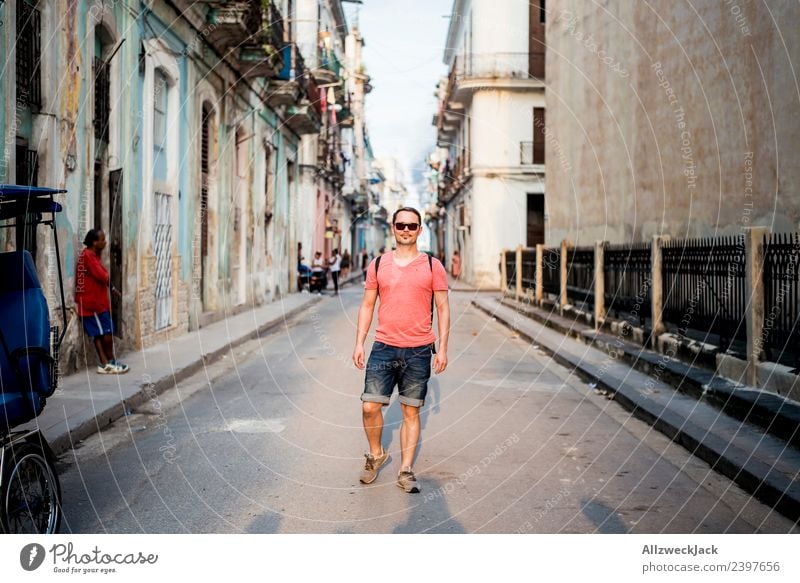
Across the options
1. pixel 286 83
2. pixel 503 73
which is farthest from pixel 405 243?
pixel 503 73

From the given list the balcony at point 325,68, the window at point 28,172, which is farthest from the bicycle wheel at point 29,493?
the balcony at point 325,68

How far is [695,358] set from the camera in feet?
36.0

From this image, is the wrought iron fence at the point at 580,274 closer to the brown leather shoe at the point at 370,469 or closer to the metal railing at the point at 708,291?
the metal railing at the point at 708,291

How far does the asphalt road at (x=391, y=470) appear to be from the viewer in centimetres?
544

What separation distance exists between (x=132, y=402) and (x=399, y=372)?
4233mm

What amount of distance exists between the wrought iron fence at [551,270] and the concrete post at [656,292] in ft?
27.8

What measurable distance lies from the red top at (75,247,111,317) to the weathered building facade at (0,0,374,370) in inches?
14.8

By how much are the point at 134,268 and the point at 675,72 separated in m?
9.50

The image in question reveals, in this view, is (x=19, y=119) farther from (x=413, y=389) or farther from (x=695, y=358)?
(x=695, y=358)

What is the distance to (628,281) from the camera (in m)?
15.3

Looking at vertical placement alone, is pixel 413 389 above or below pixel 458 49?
below

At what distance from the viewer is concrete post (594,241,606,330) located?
16.8 meters

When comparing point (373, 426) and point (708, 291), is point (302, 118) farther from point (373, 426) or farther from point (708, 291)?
point (373, 426)
